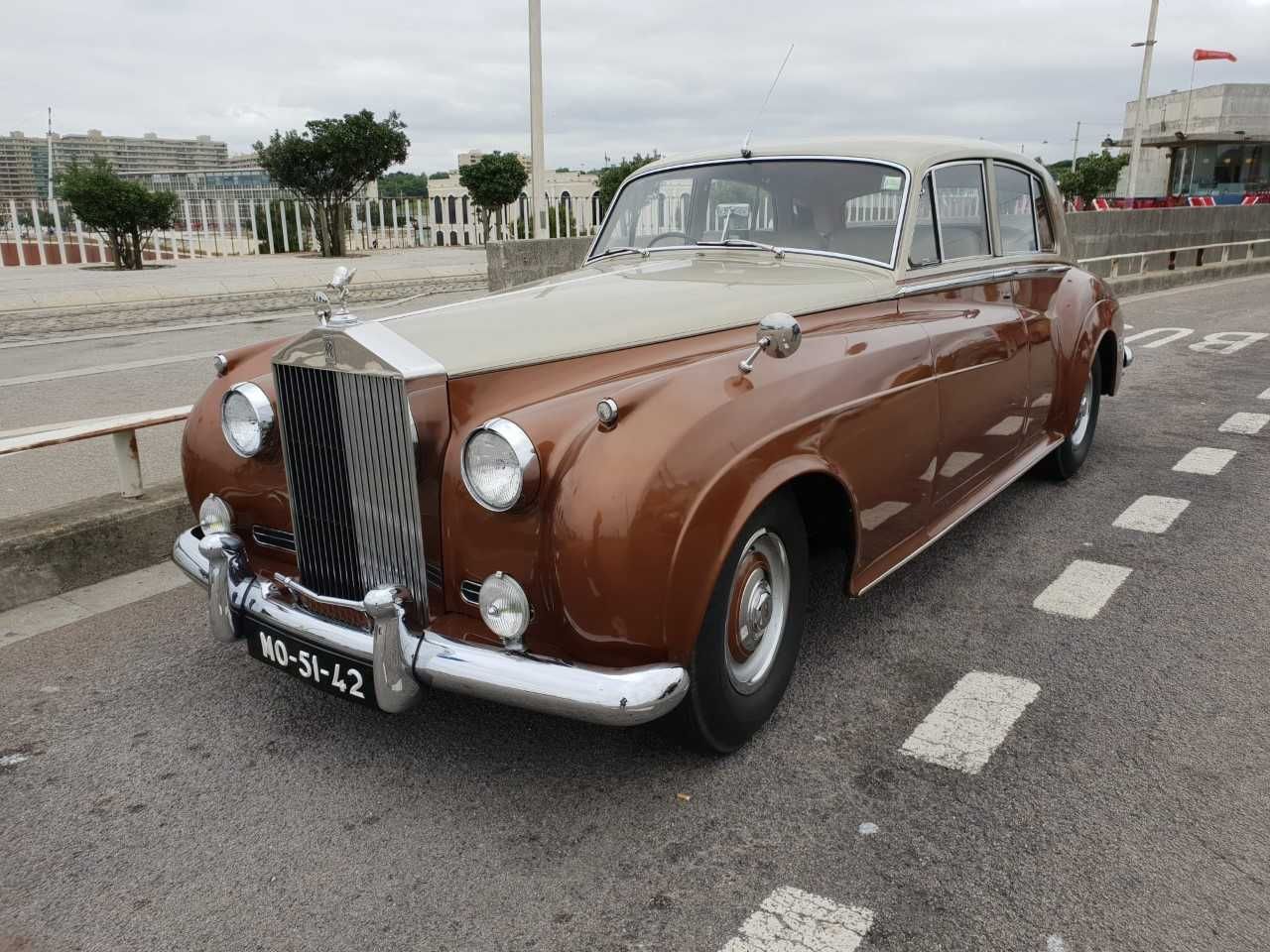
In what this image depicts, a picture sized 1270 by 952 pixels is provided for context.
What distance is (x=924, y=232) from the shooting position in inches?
148

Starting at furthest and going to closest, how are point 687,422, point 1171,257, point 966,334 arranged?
point 1171,257 → point 966,334 → point 687,422

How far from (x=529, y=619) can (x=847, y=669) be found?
1.36 m

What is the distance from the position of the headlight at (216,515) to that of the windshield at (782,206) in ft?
6.67

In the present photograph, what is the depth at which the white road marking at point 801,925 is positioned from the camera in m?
2.07

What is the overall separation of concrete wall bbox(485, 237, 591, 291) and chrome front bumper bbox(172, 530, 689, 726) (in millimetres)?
8503

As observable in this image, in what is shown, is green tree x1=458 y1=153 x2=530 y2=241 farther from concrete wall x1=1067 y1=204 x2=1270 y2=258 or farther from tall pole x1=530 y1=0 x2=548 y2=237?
concrete wall x1=1067 y1=204 x2=1270 y2=258

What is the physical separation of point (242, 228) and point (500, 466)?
25.8 metres

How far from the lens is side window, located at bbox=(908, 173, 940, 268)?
12.1ft

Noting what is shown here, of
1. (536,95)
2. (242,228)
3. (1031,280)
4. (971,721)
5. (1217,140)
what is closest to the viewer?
(971,721)

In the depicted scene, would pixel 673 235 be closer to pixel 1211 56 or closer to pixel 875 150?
pixel 875 150

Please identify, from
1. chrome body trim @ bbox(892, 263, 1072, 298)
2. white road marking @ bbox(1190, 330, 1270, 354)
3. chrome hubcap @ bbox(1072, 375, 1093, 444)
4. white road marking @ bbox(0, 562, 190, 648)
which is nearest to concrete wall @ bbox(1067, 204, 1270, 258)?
white road marking @ bbox(1190, 330, 1270, 354)

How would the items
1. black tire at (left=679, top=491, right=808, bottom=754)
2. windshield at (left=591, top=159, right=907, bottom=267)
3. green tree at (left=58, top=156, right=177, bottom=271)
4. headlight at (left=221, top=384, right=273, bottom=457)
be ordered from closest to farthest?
black tire at (left=679, top=491, right=808, bottom=754), headlight at (left=221, top=384, right=273, bottom=457), windshield at (left=591, top=159, right=907, bottom=267), green tree at (left=58, top=156, right=177, bottom=271)

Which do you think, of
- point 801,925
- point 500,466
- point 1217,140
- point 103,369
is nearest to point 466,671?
point 500,466

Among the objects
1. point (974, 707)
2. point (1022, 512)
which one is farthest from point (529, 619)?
point (1022, 512)
